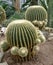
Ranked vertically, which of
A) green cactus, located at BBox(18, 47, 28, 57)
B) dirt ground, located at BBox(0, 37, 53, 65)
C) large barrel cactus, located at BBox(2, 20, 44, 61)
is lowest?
dirt ground, located at BBox(0, 37, 53, 65)

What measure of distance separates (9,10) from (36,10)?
3445 mm

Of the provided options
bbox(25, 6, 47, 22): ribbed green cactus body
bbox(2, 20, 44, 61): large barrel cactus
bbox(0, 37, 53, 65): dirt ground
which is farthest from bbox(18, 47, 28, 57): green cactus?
bbox(25, 6, 47, 22): ribbed green cactus body

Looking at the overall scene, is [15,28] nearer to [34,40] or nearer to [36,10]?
[34,40]

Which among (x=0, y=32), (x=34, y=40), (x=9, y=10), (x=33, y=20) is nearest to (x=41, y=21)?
(x=33, y=20)

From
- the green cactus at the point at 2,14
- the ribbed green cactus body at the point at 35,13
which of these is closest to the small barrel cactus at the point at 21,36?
the ribbed green cactus body at the point at 35,13

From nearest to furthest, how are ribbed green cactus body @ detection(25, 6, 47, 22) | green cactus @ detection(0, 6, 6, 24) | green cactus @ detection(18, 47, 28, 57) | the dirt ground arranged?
1. green cactus @ detection(18, 47, 28, 57)
2. the dirt ground
3. ribbed green cactus body @ detection(25, 6, 47, 22)
4. green cactus @ detection(0, 6, 6, 24)

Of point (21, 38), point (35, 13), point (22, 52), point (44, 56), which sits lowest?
point (44, 56)

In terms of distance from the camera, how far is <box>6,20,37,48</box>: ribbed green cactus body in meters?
3.32

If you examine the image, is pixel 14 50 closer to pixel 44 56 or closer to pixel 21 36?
pixel 21 36

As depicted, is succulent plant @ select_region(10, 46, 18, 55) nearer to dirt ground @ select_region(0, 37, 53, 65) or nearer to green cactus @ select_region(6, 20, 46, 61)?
green cactus @ select_region(6, 20, 46, 61)

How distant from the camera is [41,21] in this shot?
15.4ft

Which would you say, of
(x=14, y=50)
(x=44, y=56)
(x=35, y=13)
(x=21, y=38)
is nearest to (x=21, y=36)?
(x=21, y=38)

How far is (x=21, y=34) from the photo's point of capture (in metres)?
3.32

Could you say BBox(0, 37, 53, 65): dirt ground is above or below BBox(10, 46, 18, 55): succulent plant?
below
